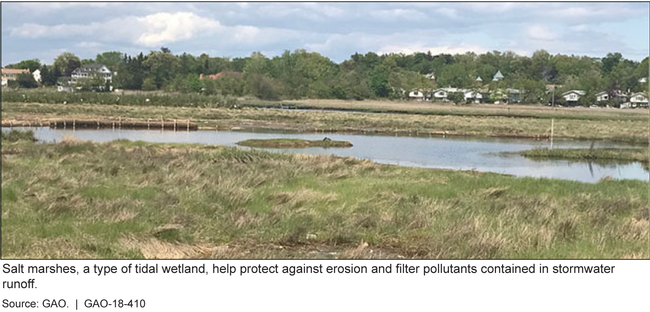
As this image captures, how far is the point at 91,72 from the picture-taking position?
466ft

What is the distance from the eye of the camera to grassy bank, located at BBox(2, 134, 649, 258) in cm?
1198

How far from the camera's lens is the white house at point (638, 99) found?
136087 mm

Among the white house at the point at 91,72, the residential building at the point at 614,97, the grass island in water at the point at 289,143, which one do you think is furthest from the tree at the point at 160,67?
the grass island in water at the point at 289,143

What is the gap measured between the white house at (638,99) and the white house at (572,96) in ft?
31.4

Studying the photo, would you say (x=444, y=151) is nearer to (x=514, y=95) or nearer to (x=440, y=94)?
(x=514, y=95)

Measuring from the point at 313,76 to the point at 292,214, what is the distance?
15775 centimetres

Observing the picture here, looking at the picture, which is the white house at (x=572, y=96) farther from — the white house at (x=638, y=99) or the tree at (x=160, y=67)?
the tree at (x=160, y=67)

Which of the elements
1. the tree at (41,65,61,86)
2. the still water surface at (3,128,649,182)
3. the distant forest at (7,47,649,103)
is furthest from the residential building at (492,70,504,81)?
the still water surface at (3,128,649,182)

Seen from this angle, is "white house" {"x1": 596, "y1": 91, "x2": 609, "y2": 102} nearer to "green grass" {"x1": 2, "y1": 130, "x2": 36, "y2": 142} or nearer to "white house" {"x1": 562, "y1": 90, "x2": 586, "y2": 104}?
"white house" {"x1": 562, "y1": 90, "x2": 586, "y2": 104}

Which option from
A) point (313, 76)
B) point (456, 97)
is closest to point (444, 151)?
point (456, 97)

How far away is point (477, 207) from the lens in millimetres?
16719

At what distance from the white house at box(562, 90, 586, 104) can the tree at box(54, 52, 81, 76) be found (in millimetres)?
107257

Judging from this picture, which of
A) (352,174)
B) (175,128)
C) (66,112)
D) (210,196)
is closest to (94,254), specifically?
(210,196)
